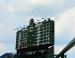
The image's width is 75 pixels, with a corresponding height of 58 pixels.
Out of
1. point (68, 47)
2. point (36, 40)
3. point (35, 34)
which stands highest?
point (35, 34)

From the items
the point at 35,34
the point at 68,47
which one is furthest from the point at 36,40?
the point at 68,47

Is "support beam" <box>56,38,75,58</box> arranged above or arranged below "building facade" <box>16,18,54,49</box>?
below

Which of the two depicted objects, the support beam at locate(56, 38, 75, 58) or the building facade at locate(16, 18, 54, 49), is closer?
the support beam at locate(56, 38, 75, 58)

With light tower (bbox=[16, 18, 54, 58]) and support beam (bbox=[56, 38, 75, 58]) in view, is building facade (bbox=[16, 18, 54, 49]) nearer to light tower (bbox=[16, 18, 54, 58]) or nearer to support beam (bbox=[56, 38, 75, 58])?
light tower (bbox=[16, 18, 54, 58])

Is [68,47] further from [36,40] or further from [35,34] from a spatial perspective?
[35,34]

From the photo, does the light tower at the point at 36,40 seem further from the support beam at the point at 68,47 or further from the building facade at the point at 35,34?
the support beam at the point at 68,47

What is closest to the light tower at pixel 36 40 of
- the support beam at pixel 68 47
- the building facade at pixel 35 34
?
the building facade at pixel 35 34

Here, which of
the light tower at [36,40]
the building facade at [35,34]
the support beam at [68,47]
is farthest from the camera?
the building facade at [35,34]

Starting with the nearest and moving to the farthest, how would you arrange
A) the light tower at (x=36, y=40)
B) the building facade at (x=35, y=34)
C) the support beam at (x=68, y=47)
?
1. the support beam at (x=68, y=47)
2. the light tower at (x=36, y=40)
3. the building facade at (x=35, y=34)

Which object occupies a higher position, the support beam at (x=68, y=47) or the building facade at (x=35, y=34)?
the building facade at (x=35, y=34)

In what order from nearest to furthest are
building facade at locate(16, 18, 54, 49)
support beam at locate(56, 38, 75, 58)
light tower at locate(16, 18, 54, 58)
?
support beam at locate(56, 38, 75, 58) → light tower at locate(16, 18, 54, 58) → building facade at locate(16, 18, 54, 49)

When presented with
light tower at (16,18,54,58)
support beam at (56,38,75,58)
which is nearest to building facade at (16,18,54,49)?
light tower at (16,18,54,58)

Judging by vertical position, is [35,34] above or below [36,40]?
above

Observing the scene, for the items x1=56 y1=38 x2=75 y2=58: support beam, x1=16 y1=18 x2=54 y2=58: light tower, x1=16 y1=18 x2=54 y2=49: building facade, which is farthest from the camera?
x1=16 y1=18 x2=54 y2=49: building facade
